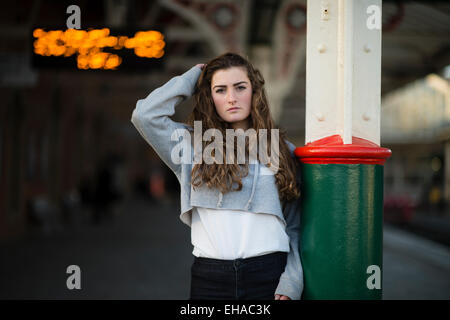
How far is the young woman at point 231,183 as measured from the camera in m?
1.82

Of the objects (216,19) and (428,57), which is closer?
(216,19)

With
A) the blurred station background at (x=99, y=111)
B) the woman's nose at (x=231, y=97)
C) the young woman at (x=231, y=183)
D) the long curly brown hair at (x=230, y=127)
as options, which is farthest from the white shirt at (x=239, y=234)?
the blurred station background at (x=99, y=111)

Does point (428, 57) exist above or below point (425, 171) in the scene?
above

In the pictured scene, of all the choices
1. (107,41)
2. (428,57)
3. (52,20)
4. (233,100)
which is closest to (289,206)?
(233,100)

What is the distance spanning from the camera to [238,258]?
1.83m

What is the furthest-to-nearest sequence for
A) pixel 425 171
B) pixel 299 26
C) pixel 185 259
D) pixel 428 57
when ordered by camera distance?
pixel 425 171 → pixel 428 57 → pixel 299 26 → pixel 185 259

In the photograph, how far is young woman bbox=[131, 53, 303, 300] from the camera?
182cm

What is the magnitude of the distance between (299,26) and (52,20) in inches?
219

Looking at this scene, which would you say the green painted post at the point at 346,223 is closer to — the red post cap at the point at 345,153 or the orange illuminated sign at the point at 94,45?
the red post cap at the point at 345,153

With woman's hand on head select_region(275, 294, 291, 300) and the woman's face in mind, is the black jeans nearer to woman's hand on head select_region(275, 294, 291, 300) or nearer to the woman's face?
woman's hand on head select_region(275, 294, 291, 300)

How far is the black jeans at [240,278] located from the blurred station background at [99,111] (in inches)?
115

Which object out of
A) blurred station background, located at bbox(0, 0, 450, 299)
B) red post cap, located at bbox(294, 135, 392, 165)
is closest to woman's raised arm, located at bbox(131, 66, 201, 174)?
red post cap, located at bbox(294, 135, 392, 165)
